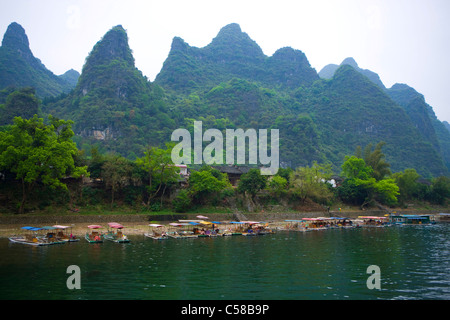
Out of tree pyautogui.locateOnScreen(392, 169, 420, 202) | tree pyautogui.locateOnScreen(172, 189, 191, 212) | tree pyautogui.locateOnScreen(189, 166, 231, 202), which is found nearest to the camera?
tree pyautogui.locateOnScreen(172, 189, 191, 212)

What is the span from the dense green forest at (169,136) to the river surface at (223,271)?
1494cm

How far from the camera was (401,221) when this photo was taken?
59094 mm

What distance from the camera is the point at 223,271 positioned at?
2002cm

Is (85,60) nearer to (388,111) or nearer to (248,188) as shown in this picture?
(248,188)

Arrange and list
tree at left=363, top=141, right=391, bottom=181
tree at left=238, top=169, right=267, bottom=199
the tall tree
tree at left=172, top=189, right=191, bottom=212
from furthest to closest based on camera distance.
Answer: tree at left=363, top=141, right=391, bottom=181, tree at left=238, top=169, right=267, bottom=199, tree at left=172, top=189, right=191, bottom=212, the tall tree

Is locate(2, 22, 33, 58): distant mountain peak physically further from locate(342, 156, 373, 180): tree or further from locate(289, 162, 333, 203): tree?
locate(342, 156, 373, 180): tree

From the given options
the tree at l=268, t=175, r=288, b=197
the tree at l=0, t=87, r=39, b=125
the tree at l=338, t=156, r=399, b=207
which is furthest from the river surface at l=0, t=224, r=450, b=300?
the tree at l=0, t=87, r=39, b=125

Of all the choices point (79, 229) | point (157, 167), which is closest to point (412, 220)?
point (157, 167)

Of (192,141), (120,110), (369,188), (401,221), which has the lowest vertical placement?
(401,221)

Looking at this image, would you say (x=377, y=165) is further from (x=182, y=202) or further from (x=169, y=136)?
(x=169, y=136)

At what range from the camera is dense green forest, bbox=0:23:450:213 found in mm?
Result: 41938

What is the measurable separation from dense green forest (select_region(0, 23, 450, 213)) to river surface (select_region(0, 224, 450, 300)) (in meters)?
14.9
